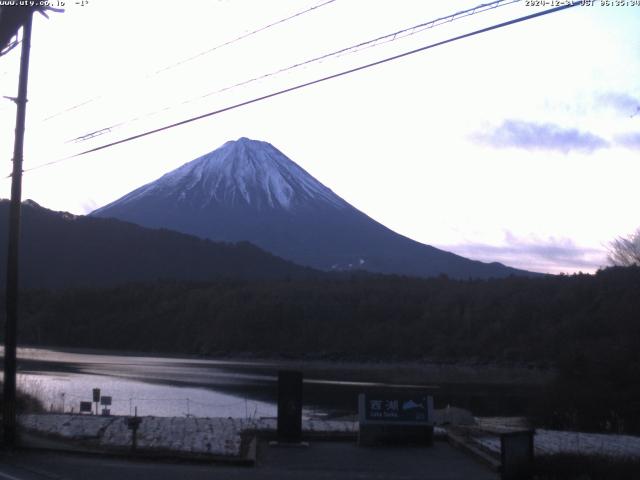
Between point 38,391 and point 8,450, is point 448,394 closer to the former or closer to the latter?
point 38,391

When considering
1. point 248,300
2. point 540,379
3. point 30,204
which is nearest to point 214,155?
point 30,204

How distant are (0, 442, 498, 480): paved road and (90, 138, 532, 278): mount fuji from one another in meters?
155

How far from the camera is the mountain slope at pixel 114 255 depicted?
123188mm

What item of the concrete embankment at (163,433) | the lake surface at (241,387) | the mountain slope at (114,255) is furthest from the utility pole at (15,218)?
the mountain slope at (114,255)

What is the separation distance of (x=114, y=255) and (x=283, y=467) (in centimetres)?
11988

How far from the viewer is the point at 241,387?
4709cm

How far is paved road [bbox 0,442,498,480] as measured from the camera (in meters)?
16.3

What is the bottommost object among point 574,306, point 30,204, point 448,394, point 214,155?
point 448,394

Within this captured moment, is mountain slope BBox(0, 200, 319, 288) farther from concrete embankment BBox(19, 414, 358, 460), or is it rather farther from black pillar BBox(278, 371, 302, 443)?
black pillar BBox(278, 371, 302, 443)

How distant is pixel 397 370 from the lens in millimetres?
73375

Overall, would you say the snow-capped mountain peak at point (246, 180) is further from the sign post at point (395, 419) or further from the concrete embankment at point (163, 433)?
the sign post at point (395, 419)

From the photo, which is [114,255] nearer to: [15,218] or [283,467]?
[15,218]

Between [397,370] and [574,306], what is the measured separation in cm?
1609

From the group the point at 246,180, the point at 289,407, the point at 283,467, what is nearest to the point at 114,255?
the point at 246,180
